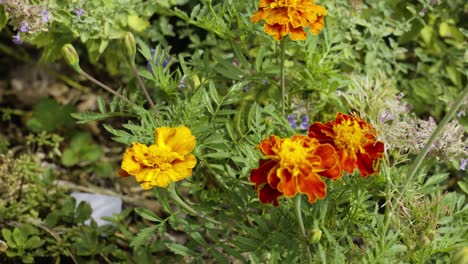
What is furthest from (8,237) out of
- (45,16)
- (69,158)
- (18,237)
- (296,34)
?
(296,34)

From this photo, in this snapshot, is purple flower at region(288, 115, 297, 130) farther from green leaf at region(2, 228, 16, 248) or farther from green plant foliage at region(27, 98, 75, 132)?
green plant foliage at region(27, 98, 75, 132)

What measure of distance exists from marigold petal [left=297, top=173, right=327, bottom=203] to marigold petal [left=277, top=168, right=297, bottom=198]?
0.01 meters

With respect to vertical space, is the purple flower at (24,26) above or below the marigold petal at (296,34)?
below

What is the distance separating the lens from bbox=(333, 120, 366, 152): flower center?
3.69ft

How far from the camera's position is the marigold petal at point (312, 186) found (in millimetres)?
1041

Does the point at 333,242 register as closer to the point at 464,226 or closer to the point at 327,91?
the point at 464,226

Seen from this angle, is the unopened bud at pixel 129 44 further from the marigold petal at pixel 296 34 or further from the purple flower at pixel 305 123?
the purple flower at pixel 305 123

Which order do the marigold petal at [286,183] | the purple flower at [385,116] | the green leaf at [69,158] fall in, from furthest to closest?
the green leaf at [69,158] < the purple flower at [385,116] < the marigold petal at [286,183]

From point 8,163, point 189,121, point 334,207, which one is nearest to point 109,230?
point 8,163

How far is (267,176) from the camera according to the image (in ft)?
3.50

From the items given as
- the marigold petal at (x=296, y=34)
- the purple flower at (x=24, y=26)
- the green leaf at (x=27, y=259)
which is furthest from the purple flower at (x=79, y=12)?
the marigold petal at (x=296, y=34)

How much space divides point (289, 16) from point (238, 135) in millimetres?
579

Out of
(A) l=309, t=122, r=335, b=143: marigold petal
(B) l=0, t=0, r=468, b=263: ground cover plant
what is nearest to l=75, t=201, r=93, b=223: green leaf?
(B) l=0, t=0, r=468, b=263: ground cover plant

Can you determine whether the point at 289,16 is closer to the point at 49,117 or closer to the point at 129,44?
the point at 129,44
